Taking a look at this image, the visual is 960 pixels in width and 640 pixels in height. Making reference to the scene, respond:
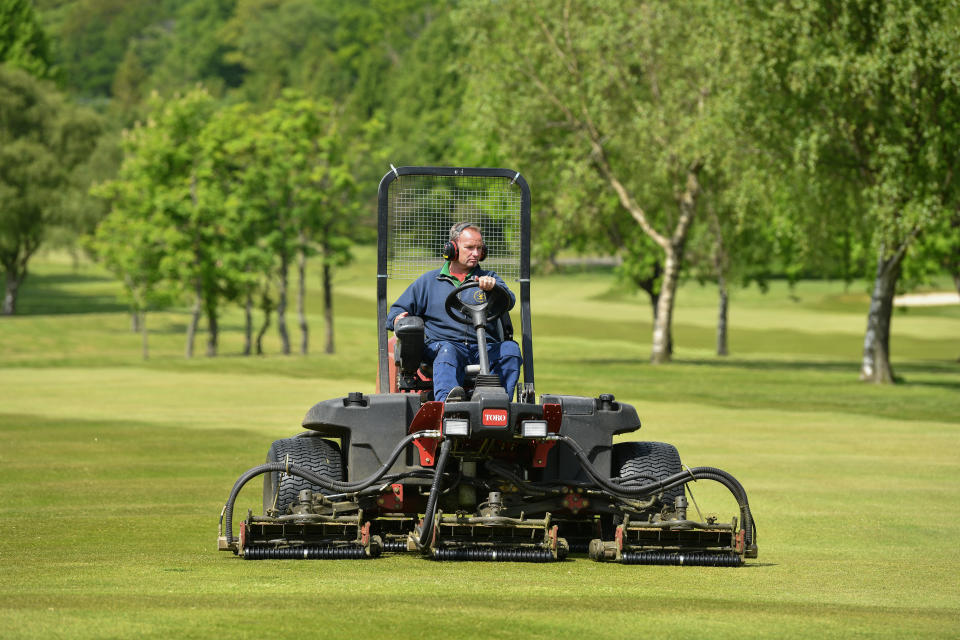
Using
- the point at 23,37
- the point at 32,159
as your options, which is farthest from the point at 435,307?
the point at 23,37

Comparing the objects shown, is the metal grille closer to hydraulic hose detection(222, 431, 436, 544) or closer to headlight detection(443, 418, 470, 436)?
hydraulic hose detection(222, 431, 436, 544)

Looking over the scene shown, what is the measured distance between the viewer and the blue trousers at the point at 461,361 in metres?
10.1

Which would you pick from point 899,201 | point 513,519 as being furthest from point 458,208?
point 899,201

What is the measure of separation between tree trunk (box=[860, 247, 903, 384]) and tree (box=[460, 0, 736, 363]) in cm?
641

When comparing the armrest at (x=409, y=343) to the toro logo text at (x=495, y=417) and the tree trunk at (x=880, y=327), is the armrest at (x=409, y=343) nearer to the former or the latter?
the toro logo text at (x=495, y=417)

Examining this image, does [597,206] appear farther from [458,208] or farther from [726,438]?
[458,208]

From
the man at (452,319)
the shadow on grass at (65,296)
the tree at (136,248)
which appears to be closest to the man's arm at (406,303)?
the man at (452,319)

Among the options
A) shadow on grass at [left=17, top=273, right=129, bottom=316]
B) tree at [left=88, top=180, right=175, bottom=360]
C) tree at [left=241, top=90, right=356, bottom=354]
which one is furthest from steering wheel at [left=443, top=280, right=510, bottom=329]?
shadow on grass at [left=17, top=273, right=129, bottom=316]

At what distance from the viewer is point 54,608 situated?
309 inches

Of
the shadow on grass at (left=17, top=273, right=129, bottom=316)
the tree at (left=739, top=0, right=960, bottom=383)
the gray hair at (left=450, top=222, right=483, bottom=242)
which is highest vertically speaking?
the tree at (left=739, top=0, right=960, bottom=383)

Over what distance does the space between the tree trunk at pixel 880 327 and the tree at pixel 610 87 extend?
6.41 metres

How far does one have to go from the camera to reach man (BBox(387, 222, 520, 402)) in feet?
33.4

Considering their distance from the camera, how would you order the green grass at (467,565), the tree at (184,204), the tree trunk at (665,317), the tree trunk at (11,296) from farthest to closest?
the tree trunk at (11,296), the tree at (184,204), the tree trunk at (665,317), the green grass at (467,565)

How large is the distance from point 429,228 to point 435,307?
43.6 inches
